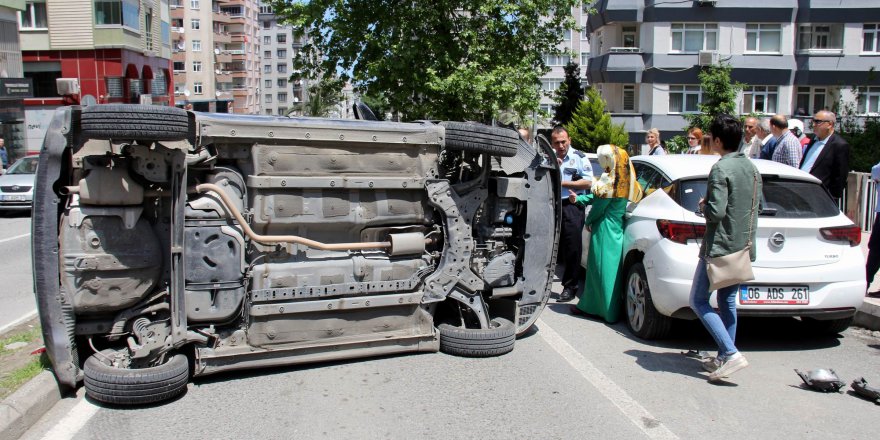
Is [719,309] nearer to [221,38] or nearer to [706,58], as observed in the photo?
[706,58]

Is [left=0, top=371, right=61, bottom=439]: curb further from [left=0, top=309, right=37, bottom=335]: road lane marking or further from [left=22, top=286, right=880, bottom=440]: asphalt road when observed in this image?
[left=0, top=309, right=37, bottom=335]: road lane marking

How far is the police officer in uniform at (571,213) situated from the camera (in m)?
8.56

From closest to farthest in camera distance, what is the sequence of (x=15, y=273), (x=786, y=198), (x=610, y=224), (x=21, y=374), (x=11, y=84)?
(x=21, y=374)
(x=786, y=198)
(x=610, y=224)
(x=15, y=273)
(x=11, y=84)

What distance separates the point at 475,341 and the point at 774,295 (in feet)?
8.11

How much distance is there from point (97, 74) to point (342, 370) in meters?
43.5

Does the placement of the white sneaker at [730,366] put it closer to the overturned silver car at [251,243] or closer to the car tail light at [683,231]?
the car tail light at [683,231]

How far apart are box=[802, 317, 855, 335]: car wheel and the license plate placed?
78 cm

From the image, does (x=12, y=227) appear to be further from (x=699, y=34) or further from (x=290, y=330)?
(x=699, y=34)

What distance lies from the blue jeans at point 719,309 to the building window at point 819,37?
4786 cm

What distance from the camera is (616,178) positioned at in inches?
303

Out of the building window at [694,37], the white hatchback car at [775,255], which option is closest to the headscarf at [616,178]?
the white hatchback car at [775,255]

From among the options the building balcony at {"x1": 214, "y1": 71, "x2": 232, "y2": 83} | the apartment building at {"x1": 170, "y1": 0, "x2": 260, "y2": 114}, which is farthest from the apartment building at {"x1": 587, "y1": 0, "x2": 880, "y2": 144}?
the building balcony at {"x1": 214, "y1": 71, "x2": 232, "y2": 83}

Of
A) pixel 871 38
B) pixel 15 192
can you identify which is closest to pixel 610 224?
pixel 15 192

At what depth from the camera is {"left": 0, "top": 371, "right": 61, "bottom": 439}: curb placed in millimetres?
4777
